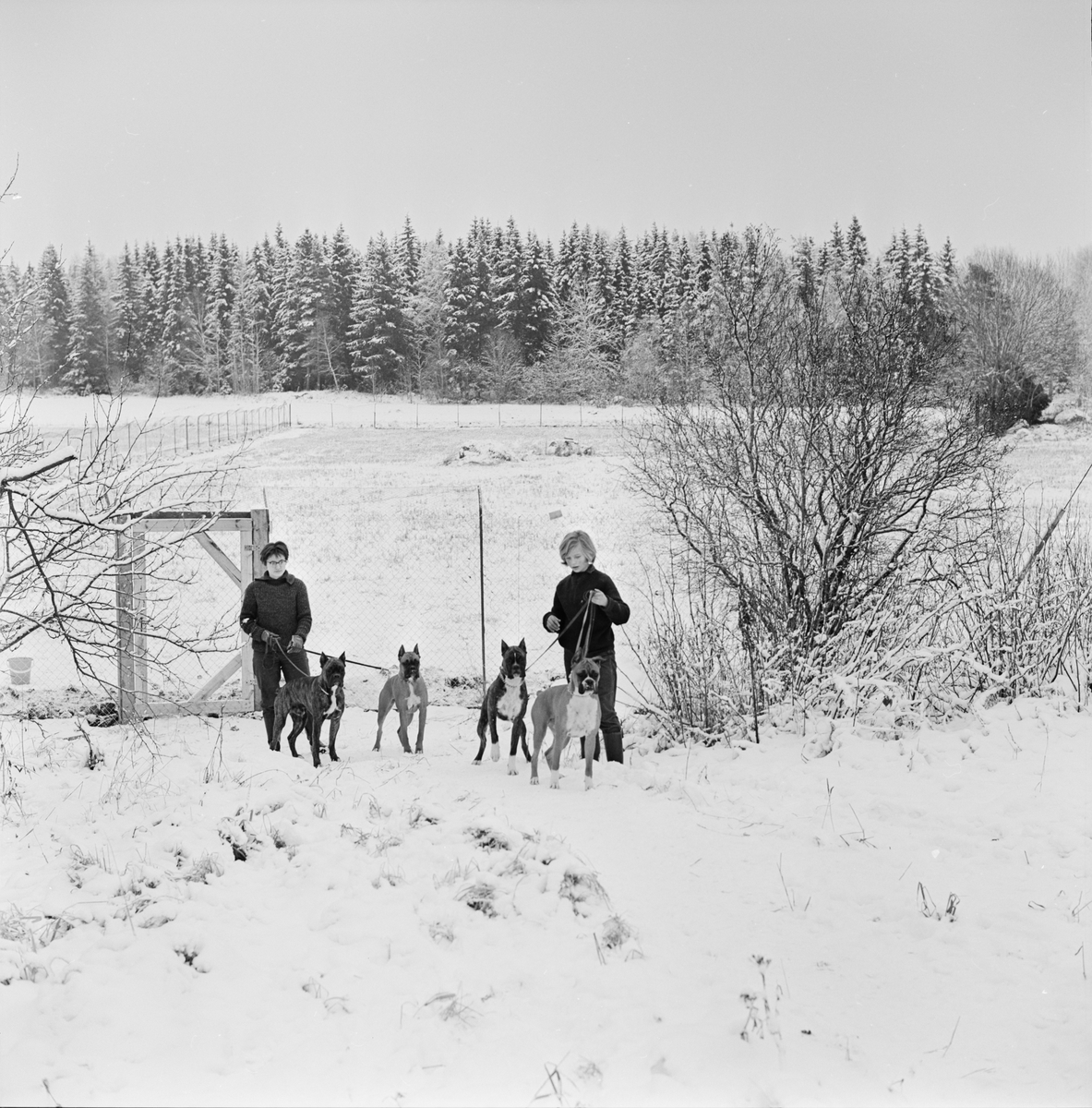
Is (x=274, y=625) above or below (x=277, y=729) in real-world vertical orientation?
above

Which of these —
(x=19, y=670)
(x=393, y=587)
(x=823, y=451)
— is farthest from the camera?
(x=393, y=587)

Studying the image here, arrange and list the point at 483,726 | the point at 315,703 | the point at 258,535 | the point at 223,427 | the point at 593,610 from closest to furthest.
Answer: the point at 593,610
the point at 315,703
the point at 483,726
the point at 258,535
the point at 223,427

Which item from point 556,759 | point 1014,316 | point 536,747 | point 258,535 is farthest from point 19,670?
point 1014,316

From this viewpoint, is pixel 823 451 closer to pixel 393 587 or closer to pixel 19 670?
pixel 393 587

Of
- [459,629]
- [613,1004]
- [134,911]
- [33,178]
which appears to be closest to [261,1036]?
[134,911]

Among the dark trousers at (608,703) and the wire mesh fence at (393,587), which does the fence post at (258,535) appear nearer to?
the wire mesh fence at (393,587)

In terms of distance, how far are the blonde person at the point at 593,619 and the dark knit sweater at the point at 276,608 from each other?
2139 mm

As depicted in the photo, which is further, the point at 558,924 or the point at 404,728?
the point at 404,728

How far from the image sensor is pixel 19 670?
8938mm

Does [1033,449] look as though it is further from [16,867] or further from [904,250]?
[16,867]

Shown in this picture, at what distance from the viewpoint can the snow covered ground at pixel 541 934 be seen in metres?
2.53

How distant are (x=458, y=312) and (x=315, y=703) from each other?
46.4 ft

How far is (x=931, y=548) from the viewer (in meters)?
8.20

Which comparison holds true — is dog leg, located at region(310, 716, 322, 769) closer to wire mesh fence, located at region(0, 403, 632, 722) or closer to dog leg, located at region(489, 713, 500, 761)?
dog leg, located at region(489, 713, 500, 761)
